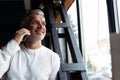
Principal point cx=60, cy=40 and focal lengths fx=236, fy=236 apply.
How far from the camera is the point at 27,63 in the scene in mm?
1815

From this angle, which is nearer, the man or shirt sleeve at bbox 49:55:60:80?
the man

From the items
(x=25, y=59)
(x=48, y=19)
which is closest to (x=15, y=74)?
(x=25, y=59)

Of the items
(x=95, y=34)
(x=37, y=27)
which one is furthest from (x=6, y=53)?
(x=95, y=34)

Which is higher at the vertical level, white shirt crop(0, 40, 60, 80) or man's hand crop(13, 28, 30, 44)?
man's hand crop(13, 28, 30, 44)

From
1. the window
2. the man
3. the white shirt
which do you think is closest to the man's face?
the man

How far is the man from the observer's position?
5.59ft

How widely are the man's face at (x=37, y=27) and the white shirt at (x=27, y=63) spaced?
13 cm

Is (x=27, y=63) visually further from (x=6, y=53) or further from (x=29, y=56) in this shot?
(x=6, y=53)

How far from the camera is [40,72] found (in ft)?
5.96

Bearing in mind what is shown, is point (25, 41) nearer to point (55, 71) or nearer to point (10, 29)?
point (55, 71)

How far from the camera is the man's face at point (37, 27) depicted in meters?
1.85

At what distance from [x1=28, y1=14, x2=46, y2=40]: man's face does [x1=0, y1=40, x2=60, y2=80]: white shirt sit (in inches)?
5.0

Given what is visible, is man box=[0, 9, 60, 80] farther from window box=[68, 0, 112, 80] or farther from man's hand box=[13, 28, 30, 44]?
window box=[68, 0, 112, 80]

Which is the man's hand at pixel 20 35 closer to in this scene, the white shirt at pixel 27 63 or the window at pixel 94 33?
the white shirt at pixel 27 63
